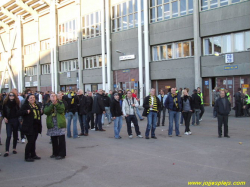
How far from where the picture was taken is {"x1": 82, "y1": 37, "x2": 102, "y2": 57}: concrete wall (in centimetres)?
3153

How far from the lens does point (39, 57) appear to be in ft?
136

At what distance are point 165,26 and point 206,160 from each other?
64.7 feet

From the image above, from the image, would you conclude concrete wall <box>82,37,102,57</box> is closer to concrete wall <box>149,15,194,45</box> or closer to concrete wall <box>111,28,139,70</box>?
concrete wall <box>111,28,139,70</box>

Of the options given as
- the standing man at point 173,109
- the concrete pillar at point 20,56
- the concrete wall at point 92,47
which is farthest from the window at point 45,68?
the standing man at point 173,109

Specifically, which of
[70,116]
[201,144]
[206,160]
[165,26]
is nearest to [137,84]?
[165,26]

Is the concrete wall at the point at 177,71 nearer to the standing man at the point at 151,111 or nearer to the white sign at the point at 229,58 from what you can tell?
the white sign at the point at 229,58

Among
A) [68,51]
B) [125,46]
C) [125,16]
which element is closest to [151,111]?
[125,46]

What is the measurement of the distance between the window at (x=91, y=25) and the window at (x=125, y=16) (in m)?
2.41

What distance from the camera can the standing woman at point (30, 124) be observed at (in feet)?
23.6

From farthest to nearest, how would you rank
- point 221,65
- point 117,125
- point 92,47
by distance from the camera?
point 92,47 < point 221,65 < point 117,125

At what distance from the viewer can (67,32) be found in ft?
119

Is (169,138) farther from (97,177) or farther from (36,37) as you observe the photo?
(36,37)

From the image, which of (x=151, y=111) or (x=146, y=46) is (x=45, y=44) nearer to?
(x=146, y=46)

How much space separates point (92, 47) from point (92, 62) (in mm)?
1843
